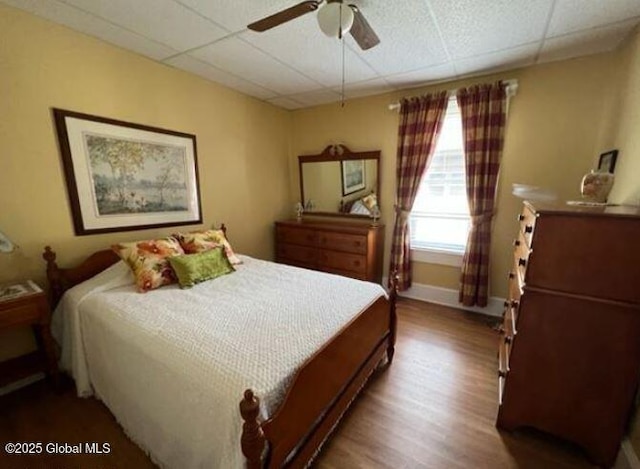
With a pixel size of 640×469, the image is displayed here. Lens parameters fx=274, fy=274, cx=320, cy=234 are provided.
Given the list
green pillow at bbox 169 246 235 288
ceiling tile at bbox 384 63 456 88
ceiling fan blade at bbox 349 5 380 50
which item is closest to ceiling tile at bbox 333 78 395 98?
ceiling tile at bbox 384 63 456 88

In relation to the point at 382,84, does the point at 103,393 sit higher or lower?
lower

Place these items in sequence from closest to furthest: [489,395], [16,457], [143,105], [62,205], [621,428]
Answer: [621,428] < [16,457] < [489,395] < [62,205] < [143,105]

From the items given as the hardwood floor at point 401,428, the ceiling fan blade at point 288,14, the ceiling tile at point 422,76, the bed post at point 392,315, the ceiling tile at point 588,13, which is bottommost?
the hardwood floor at point 401,428

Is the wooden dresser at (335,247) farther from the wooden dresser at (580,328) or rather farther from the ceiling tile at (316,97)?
the wooden dresser at (580,328)

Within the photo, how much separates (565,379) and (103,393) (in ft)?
8.78

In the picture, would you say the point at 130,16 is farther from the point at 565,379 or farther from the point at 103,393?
the point at 565,379

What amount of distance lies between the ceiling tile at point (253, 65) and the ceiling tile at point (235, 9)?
0.26m

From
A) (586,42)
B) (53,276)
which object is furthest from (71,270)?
(586,42)

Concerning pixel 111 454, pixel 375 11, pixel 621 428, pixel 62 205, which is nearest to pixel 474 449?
pixel 621 428

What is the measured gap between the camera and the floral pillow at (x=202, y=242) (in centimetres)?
244

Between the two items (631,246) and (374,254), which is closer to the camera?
(631,246)

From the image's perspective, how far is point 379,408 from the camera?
1796mm

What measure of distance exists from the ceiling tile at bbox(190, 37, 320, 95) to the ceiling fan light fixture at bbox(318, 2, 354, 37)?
3.19 ft

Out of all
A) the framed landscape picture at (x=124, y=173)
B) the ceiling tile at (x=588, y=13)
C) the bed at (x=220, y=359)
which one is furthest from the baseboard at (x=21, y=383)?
the ceiling tile at (x=588, y=13)
